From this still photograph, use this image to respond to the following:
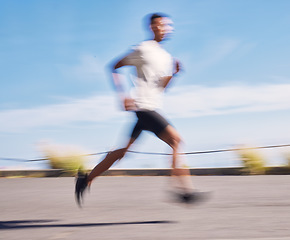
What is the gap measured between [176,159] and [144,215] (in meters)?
0.72

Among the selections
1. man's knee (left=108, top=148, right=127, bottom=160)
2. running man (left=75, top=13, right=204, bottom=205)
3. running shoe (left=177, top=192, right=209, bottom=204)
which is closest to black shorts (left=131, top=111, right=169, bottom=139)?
running man (left=75, top=13, right=204, bottom=205)

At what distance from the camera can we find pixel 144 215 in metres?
4.73

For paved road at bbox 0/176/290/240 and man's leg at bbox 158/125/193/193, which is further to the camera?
man's leg at bbox 158/125/193/193

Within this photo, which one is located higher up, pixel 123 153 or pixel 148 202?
pixel 123 153

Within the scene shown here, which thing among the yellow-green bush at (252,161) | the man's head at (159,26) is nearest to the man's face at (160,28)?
the man's head at (159,26)

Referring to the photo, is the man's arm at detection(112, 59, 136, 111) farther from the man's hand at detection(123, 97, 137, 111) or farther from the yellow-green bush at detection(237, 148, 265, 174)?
the yellow-green bush at detection(237, 148, 265, 174)

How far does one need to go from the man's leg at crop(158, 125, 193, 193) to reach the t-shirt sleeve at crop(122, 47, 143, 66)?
66 cm

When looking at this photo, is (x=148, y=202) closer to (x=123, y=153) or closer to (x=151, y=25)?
(x=123, y=153)

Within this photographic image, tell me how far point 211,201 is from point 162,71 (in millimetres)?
1921

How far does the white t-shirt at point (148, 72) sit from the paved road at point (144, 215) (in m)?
1.09

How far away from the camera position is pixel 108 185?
8.08 meters

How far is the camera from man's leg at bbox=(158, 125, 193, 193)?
4387 mm

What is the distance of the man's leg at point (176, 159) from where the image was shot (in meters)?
4.39

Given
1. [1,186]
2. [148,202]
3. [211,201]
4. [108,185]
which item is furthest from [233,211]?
[1,186]
